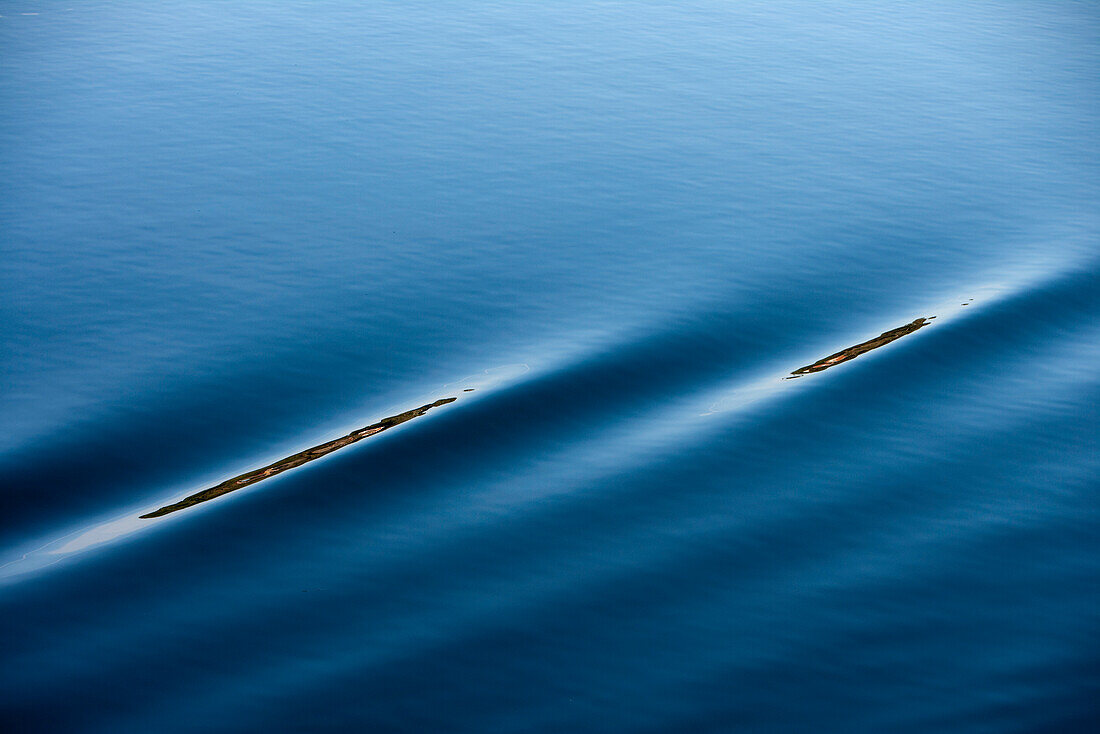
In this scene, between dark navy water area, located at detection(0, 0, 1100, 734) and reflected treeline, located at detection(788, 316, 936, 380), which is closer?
dark navy water area, located at detection(0, 0, 1100, 734)

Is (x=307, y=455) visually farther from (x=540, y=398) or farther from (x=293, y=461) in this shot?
(x=540, y=398)

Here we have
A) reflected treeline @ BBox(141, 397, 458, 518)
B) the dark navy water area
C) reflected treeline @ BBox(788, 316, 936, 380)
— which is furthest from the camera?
reflected treeline @ BBox(788, 316, 936, 380)

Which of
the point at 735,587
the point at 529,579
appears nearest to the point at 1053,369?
the point at 735,587

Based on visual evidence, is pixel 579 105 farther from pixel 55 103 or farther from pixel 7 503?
pixel 7 503

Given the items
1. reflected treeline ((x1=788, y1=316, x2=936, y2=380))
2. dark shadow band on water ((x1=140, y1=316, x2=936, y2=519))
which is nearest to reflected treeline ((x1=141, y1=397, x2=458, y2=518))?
dark shadow band on water ((x1=140, y1=316, x2=936, y2=519))

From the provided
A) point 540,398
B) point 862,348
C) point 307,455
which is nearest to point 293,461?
point 307,455

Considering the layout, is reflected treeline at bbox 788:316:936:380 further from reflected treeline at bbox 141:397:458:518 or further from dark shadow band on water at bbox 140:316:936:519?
reflected treeline at bbox 141:397:458:518
